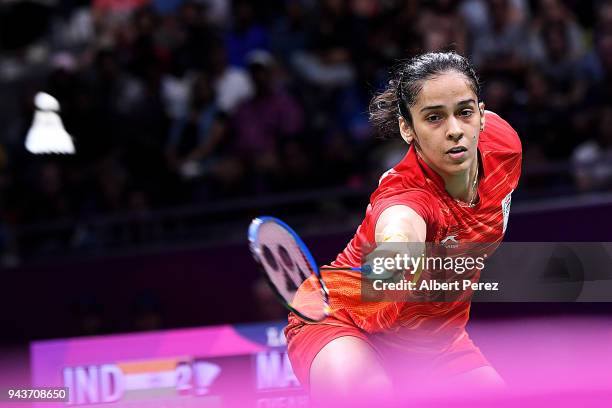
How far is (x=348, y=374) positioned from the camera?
334cm

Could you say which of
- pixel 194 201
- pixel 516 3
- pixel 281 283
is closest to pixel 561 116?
pixel 516 3

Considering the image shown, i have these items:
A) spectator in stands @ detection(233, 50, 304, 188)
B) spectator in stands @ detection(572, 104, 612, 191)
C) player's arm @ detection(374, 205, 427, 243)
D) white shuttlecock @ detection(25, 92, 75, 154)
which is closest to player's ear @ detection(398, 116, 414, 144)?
player's arm @ detection(374, 205, 427, 243)

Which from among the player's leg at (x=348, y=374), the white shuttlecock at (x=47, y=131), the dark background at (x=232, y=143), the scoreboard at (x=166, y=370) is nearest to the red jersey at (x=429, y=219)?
the player's leg at (x=348, y=374)

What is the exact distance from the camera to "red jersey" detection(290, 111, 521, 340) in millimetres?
3385

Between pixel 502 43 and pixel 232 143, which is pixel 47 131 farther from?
pixel 502 43

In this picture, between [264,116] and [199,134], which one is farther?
[199,134]

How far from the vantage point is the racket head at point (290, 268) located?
3.29 metres

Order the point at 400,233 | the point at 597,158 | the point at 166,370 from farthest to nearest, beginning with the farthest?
the point at 597,158
the point at 166,370
the point at 400,233

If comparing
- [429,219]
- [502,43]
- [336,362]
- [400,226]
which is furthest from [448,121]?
[502,43]

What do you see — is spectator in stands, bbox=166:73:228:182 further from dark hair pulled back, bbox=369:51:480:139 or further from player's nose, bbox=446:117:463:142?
player's nose, bbox=446:117:463:142

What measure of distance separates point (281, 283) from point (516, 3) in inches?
189

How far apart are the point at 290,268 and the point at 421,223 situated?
521 millimetres

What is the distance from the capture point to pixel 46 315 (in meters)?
6.56

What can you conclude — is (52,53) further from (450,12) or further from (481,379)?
(481,379)
